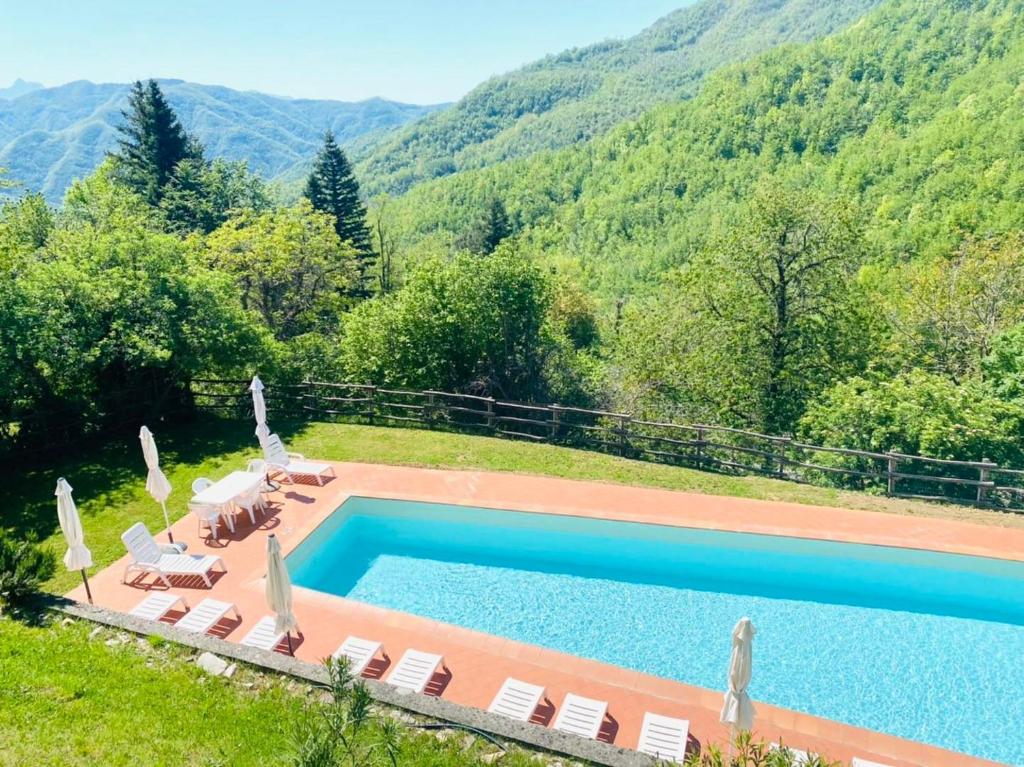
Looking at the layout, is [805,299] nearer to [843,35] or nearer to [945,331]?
[945,331]

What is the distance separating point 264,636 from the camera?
792 centimetres

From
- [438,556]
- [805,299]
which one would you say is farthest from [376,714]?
[805,299]

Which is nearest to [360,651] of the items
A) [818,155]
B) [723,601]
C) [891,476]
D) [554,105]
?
[723,601]

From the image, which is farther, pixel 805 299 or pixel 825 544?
pixel 805 299

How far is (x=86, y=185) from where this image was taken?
2920 cm

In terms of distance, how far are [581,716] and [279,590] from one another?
357 cm

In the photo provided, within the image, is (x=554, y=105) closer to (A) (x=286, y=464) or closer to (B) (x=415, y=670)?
(A) (x=286, y=464)

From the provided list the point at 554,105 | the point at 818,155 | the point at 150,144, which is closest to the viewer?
the point at 150,144

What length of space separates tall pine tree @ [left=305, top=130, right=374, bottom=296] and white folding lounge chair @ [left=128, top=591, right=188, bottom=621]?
107 ft

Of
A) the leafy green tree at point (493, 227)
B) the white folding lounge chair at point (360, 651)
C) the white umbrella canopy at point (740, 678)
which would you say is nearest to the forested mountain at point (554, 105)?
the leafy green tree at point (493, 227)

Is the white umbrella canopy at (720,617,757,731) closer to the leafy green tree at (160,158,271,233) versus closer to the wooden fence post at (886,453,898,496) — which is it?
the wooden fence post at (886,453,898,496)

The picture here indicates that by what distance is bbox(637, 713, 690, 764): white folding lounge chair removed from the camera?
6.43 metres

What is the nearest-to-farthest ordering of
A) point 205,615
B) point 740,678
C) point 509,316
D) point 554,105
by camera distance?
point 740,678, point 205,615, point 509,316, point 554,105

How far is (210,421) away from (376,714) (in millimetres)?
12639
